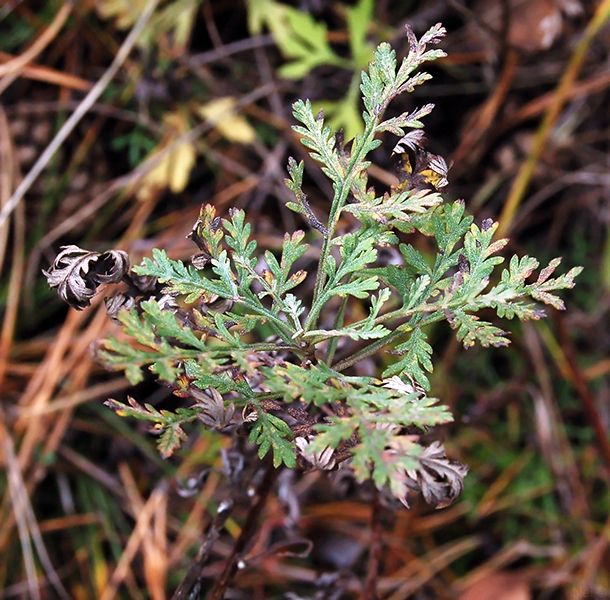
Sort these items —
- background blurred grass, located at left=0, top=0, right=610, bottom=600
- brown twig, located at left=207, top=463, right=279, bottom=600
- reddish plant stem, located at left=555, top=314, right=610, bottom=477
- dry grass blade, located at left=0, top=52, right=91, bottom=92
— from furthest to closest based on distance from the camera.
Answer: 1. dry grass blade, located at left=0, top=52, right=91, bottom=92
2. background blurred grass, located at left=0, top=0, right=610, bottom=600
3. reddish plant stem, located at left=555, top=314, right=610, bottom=477
4. brown twig, located at left=207, top=463, right=279, bottom=600

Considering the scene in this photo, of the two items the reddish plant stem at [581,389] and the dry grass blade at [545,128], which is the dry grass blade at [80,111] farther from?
the reddish plant stem at [581,389]

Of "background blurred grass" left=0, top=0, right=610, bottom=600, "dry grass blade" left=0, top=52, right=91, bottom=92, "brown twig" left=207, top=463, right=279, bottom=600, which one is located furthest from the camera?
"dry grass blade" left=0, top=52, right=91, bottom=92

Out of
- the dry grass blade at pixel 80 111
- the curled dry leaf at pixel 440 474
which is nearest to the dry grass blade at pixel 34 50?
the dry grass blade at pixel 80 111

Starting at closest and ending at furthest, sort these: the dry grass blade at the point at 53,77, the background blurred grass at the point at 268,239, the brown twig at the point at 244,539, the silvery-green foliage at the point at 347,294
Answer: the silvery-green foliage at the point at 347,294
the brown twig at the point at 244,539
the background blurred grass at the point at 268,239
the dry grass blade at the point at 53,77

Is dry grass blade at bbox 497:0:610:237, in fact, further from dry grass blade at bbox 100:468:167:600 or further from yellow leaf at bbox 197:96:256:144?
dry grass blade at bbox 100:468:167:600

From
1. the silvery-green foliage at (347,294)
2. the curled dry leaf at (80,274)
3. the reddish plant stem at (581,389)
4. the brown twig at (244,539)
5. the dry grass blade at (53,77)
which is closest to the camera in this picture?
the silvery-green foliage at (347,294)

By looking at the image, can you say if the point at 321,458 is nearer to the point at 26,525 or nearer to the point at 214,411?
the point at 214,411

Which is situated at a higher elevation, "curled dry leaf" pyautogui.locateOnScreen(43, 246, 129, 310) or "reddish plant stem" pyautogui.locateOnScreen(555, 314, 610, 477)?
"curled dry leaf" pyautogui.locateOnScreen(43, 246, 129, 310)

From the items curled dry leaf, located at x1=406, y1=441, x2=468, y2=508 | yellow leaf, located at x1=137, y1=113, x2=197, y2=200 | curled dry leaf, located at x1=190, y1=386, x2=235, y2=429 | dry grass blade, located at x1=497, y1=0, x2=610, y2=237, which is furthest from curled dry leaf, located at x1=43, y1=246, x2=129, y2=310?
dry grass blade, located at x1=497, y1=0, x2=610, y2=237
